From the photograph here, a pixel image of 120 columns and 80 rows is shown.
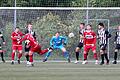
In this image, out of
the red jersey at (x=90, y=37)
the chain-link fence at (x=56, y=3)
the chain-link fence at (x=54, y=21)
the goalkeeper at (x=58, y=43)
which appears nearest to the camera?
the red jersey at (x=90, y=37)

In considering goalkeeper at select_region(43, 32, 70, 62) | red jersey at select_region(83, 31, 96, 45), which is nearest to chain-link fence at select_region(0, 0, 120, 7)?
goalkeeper at select_region(43, 32, 70, 62)

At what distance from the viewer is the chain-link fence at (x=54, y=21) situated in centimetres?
2184

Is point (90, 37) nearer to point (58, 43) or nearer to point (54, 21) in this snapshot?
point (58, 43)

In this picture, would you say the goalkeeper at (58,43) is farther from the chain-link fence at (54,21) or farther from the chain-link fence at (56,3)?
the chain-link fence at (56,3)

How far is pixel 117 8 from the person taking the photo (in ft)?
69.4

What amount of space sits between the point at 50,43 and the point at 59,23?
180 cm

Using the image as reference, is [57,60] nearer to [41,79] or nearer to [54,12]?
[54,12]

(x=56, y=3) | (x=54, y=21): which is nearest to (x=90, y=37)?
(x=54, y=21)

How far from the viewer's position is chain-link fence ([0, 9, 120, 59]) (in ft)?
71.7

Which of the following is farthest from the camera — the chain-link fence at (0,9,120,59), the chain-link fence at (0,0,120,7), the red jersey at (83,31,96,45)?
the chain-link fence at (0,0,120,7)

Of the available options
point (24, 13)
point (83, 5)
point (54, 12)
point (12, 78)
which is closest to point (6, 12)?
point (24, 13)

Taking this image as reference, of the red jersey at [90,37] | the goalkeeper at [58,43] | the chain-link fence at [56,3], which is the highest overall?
the chain-link fence at [56,3]

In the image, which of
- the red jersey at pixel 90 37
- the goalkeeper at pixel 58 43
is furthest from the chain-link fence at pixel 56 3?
the red jersey at pixel 90 37

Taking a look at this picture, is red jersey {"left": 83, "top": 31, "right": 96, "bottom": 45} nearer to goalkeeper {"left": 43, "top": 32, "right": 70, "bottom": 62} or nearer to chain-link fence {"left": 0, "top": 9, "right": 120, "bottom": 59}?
goalkeeper {"left": 43, "top": 32, "right": 70, "bottom": 62}
